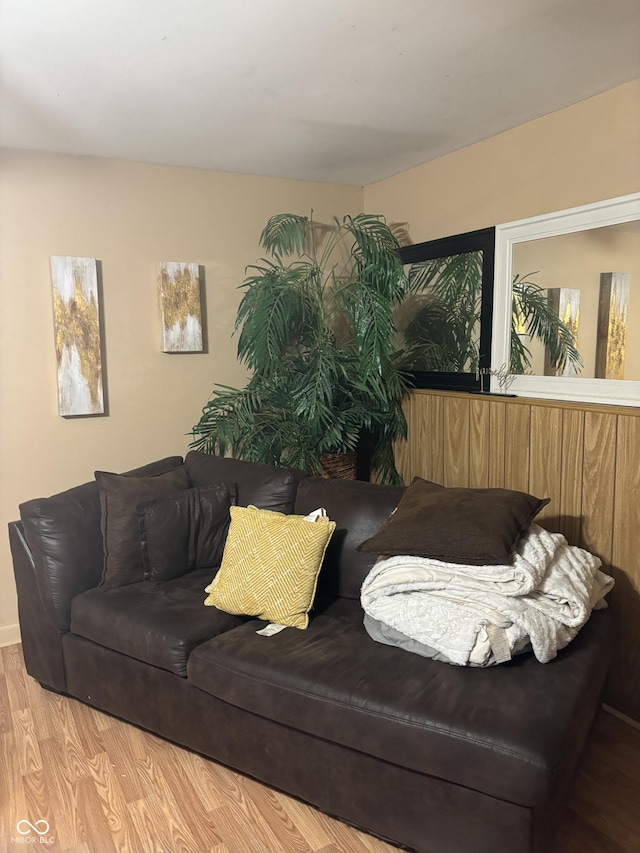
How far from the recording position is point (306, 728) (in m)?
1.84

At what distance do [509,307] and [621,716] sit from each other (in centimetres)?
173

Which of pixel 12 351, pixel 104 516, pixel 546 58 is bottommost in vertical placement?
pixel 104 516

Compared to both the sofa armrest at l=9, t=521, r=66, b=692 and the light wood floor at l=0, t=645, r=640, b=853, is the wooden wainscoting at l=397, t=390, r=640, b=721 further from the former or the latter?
the sofa armrest at l=9, t=521, r=66, b=692

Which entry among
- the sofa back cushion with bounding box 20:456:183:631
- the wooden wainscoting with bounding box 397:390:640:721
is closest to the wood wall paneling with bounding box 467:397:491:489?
the wooden wainscoting with bounding box 397:390:640:721

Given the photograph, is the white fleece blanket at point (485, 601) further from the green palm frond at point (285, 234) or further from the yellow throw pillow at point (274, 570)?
the green palm frond at point (285, 234)

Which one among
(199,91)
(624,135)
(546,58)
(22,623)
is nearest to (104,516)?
(22,623)

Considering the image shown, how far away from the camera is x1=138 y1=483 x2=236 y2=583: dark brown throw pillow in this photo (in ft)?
8.59

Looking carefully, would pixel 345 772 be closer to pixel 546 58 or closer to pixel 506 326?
pixel 506 326

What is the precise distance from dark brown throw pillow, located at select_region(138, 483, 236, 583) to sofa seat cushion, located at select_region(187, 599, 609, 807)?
→ 0.58 m

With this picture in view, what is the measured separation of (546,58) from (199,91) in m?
1.21

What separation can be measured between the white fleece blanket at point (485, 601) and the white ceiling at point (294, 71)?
5.23 ft

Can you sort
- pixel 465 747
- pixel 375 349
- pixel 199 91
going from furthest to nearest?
1. pixel 375 349
2. pixel 199 91
3. pixel 465 747

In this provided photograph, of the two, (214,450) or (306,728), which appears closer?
(306,728)

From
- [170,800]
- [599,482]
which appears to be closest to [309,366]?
[599,482]
